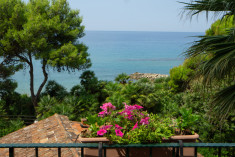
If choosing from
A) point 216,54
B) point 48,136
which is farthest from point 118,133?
point 48,136

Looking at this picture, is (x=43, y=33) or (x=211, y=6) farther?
(x=43, y=33)

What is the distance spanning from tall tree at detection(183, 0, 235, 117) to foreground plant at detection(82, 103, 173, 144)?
2.27 metres

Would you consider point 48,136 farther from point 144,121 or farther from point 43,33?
point 43,33

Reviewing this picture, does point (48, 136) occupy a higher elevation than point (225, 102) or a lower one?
lower

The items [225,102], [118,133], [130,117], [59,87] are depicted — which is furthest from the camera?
[59,87]

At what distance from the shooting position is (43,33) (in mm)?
18188

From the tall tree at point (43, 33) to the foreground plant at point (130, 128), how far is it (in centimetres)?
1488

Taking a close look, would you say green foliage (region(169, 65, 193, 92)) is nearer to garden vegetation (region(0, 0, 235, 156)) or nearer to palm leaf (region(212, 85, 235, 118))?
garden vegetation (region(0, 0, 235, 156))

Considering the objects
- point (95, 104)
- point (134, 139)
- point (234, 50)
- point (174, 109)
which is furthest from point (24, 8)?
point (134, 139)

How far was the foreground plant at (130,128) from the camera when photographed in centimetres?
211

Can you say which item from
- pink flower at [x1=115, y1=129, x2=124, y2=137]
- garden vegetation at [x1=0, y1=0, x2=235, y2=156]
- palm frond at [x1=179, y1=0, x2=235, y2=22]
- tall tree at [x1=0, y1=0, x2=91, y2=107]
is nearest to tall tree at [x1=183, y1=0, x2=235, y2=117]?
palm frond at [x1=179, y1=0, x2=235, y2=22]

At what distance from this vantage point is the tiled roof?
17.4 feet

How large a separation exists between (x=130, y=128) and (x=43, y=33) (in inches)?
682

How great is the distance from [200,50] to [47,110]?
39.5 feet
